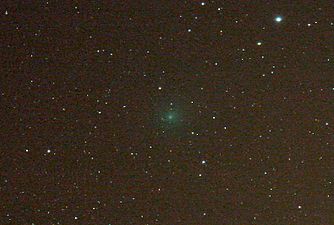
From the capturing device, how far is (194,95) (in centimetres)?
43

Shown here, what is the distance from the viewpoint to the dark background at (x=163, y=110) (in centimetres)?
42

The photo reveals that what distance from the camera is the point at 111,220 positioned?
434 mm

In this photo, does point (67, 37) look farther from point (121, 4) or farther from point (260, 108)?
point (260, 108)

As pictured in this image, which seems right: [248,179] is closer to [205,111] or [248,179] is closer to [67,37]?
[205,111]

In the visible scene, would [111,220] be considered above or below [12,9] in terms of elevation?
below

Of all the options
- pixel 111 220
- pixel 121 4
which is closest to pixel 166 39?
pixel 121 4

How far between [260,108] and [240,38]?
55 millimetres

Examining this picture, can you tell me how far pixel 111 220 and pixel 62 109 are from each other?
3.7 inches

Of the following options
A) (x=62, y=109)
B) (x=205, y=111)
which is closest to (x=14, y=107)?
(x=62, y=109)

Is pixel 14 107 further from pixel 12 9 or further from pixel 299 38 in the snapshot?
pixel 299 38

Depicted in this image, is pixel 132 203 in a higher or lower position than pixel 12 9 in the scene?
lower

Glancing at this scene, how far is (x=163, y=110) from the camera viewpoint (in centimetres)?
43

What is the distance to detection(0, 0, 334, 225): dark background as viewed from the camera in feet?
1.37

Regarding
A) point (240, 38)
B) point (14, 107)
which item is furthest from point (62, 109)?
point (240, 38)
